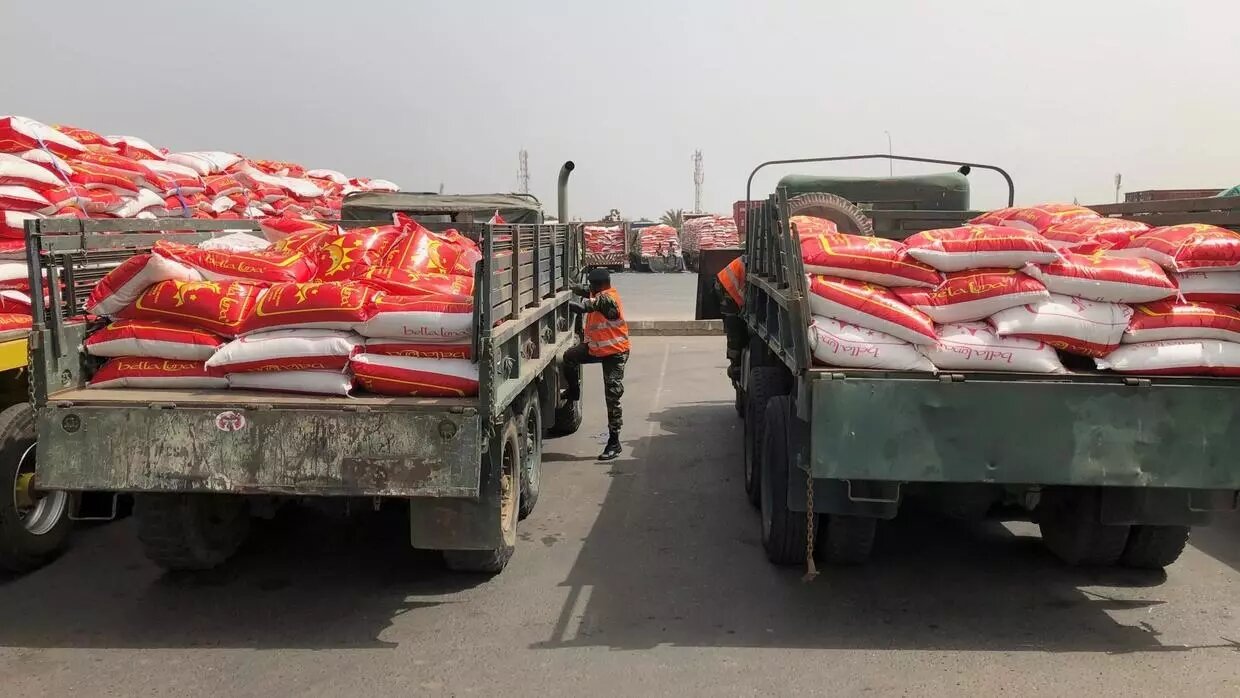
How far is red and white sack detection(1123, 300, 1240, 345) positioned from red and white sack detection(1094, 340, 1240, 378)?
0.11 feet

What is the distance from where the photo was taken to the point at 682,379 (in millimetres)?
11219

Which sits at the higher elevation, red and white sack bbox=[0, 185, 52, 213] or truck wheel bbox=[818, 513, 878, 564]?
red and white sack bbox=[0, 185, 52, 213]

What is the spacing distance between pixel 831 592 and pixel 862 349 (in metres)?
1.37

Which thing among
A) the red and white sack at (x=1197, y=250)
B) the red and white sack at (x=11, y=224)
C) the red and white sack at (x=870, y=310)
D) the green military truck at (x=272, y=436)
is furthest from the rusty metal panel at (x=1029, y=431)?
the red and white sack at (x=11, y=224)

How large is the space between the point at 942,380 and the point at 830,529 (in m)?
1.12

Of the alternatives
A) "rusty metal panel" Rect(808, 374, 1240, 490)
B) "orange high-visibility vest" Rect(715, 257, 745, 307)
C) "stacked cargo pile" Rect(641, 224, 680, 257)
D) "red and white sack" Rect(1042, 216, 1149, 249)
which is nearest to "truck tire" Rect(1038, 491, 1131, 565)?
"rusty metal panel" Rect(808, 374, 1240, 490)

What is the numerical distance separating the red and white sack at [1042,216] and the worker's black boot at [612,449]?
3317mm

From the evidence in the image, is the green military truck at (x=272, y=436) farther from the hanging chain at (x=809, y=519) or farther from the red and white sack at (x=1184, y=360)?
Result: the red and white sack at (x=1184, y=360)

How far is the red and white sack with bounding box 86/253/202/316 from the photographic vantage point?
4.28 m

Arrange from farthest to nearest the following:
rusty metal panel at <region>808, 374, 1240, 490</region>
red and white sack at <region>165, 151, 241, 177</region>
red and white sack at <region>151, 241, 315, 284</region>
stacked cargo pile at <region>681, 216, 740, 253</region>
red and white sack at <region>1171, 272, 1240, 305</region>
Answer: stacked cargo pile at <region>681, 216, 740, 253</region> → red and white sack at <region>165, 151, 241, 177</region> → red and white sack at <region>151, 241, 315, 284</region> → red and white sack at <region>1171, 272, 1240, 305</region> → rusty metal panel at <region>808, 374, 1240, 490</region>

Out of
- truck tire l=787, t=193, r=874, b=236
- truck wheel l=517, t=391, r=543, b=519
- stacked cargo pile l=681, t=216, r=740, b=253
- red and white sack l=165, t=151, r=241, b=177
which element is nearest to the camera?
truck wheel l=517, t=391, r=543, b=519

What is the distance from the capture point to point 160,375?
4.28m

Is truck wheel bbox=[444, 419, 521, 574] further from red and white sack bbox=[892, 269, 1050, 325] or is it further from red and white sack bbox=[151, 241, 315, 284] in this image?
red and white sack bbox=[892, 269, 1050, 325]

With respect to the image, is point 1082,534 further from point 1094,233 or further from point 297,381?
point 297,381
